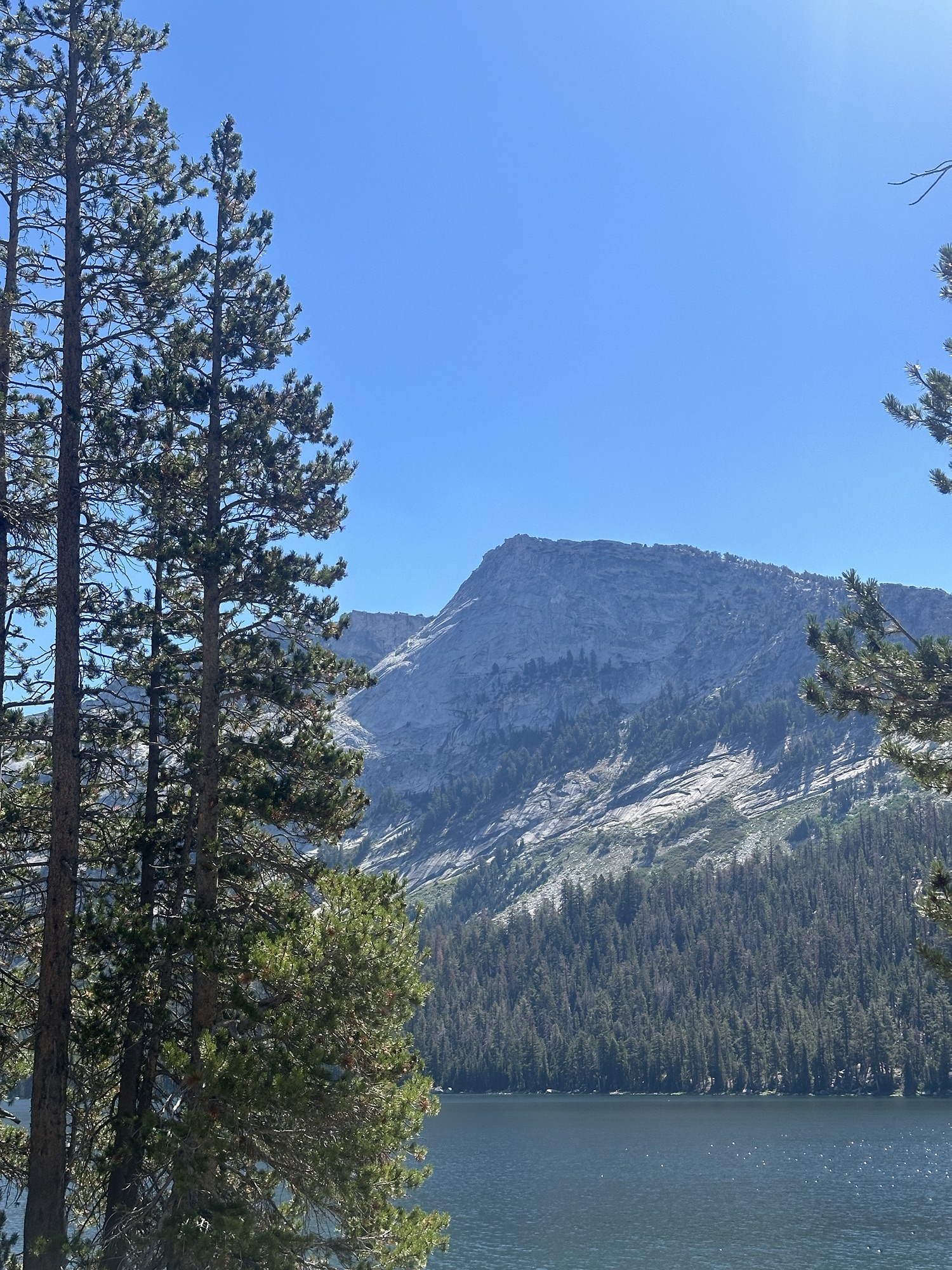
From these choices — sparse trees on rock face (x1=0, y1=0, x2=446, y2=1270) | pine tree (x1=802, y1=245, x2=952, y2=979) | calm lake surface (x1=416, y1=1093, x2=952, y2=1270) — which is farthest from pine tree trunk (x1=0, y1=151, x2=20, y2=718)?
calm lake surface (x1=416, y1=1093, x2=952, y2=1270)

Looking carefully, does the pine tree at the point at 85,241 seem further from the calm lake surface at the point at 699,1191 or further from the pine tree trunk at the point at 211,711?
the calm lake surface at the point at 699,1191

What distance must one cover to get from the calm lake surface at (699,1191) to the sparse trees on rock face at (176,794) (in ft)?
177

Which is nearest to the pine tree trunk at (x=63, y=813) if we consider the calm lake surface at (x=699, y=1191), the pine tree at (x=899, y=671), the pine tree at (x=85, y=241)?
the pine tree at (x=85, y=241)

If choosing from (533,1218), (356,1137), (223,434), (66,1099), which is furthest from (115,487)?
(533,1218)

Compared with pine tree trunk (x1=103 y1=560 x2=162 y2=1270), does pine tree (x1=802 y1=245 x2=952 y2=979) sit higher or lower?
higher

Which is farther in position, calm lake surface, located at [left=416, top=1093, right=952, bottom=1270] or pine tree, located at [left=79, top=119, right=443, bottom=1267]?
calm lake surface, located at [left=416, top=1093, right=952, bottom=1270]

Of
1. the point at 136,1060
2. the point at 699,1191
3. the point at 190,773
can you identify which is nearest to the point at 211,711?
the point at 190,773

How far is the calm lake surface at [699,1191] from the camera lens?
2761 inches

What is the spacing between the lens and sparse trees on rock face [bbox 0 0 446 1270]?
63.2ft

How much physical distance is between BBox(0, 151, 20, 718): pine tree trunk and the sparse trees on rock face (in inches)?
3.4

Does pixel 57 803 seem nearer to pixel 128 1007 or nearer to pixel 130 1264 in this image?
pixel 128 1007

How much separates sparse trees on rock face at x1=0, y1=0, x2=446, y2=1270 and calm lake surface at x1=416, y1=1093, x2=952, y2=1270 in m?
53.9

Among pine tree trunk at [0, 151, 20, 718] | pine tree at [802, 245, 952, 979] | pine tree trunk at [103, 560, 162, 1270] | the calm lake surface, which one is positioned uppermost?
pine tree trunk at [0, 151, 20, 718]

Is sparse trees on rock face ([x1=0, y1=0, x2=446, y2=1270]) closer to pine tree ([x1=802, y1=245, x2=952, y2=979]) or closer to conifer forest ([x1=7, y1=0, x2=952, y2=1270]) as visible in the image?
conifer forest ([x1=7, y1=0, x2=952, y2=1270])
